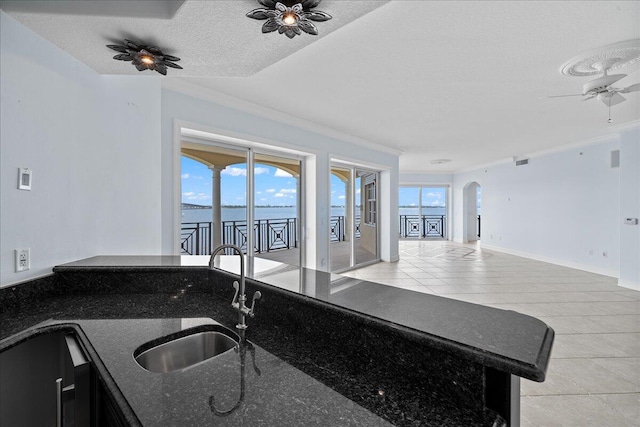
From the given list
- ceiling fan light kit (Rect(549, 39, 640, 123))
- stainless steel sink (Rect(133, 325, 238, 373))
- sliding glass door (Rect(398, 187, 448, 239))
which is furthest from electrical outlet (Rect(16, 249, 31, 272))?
sliding glass door (Rect(398, 187, 448, 239))

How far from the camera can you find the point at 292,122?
4.44 m

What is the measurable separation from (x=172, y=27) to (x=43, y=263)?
157 centimetres

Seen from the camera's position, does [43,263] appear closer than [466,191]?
Yes

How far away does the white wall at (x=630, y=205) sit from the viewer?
4.70 metres

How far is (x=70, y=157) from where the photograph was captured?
6.31 ft

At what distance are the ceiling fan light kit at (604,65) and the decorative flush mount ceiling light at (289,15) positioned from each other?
8.23 feet

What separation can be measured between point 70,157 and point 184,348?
153 centimetres

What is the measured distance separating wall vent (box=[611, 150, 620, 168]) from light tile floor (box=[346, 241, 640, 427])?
210cm

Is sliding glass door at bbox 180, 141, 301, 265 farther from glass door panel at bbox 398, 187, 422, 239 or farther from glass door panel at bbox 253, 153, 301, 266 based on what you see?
glass door panel at bbox 398, 187, 422, 239

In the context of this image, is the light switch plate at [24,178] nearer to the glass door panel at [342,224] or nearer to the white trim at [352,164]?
the white trim at [352,164]

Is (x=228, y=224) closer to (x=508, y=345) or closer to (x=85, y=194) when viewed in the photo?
(x=85, y=194)

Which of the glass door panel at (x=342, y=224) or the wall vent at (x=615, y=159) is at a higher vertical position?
the wall vent at (x=615, y=159)

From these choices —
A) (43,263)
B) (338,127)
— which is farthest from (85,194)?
(338,127)

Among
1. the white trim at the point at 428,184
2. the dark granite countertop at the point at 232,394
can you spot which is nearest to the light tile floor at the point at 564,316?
the dark granite countertop at the point at 232,394
